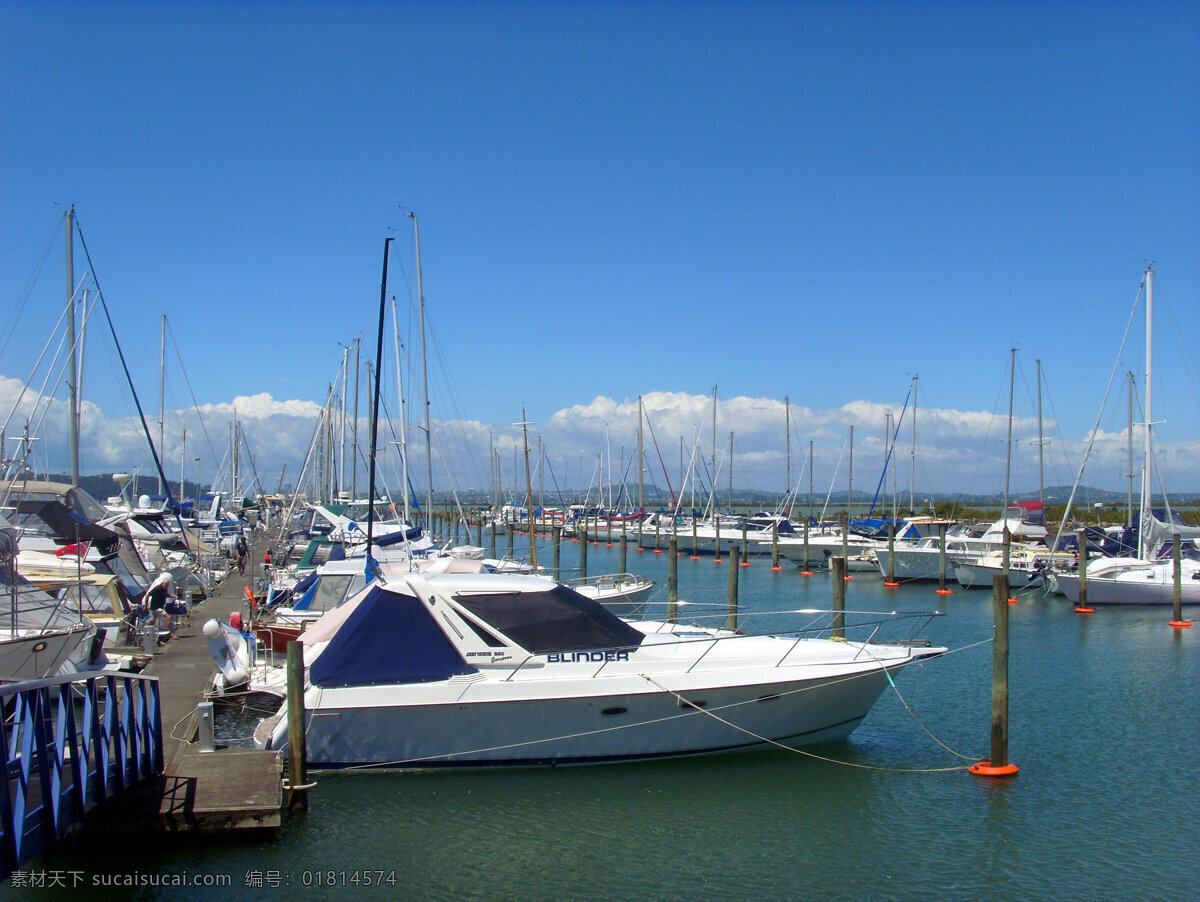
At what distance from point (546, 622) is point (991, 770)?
679 centimetres

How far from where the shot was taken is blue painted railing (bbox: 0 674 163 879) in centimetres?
792

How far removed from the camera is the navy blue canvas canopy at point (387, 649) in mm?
12633

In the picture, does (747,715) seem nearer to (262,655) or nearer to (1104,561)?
(262,655)

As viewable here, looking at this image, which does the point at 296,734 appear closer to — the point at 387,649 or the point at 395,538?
the point at 387,649

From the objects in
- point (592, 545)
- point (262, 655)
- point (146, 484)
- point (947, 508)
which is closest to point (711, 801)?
point (262, 655)

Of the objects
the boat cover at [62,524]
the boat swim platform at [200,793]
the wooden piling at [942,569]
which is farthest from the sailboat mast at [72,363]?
the wooden piling at [942,569]

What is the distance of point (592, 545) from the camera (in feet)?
225

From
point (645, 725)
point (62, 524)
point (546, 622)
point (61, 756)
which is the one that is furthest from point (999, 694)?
point (62, 524)

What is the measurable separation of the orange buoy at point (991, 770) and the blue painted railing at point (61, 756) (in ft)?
36.2

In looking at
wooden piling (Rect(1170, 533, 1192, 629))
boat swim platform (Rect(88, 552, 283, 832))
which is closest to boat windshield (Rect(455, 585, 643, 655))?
boat swim platform (Rect(88, 552, 283, 832))

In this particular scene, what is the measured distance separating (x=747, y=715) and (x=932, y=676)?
846cm

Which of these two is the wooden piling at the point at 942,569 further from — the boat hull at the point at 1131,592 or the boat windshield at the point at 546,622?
the boat windshield at the point at 546,622

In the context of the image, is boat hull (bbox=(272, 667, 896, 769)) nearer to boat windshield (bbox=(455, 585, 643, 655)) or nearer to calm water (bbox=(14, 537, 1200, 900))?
calm water (bbox=(14, 537, 1200, 900))

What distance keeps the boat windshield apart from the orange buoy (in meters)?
5.24
